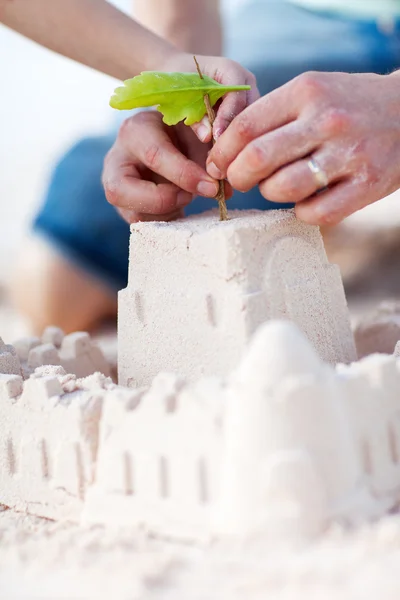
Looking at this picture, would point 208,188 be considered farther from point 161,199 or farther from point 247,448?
point 247,448

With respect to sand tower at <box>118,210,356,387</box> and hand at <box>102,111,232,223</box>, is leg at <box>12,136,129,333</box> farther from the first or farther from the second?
sand tower at <box>118,210,356,387</box>

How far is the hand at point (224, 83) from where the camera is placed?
105 centimetres

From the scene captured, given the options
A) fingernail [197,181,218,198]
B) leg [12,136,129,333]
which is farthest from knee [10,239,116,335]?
fingernail [197,181,218,198]

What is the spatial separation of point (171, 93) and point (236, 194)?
3.45 feet

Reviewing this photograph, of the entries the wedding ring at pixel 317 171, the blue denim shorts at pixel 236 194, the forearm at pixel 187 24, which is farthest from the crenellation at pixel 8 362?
the forearm at pixel 187 24

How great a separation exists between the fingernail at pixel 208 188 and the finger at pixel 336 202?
0.15 meters

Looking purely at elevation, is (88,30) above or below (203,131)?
above

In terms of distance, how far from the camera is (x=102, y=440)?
2.58 ft

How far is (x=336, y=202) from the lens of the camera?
0.96m

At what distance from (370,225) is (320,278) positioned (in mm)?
1749

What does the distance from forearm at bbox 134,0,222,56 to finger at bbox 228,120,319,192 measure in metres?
1.46

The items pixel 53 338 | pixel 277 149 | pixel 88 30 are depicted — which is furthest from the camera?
pixel 88 30

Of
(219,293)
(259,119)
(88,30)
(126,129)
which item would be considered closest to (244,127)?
(259,119)

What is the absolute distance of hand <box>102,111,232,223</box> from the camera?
1.09 m
